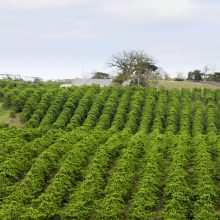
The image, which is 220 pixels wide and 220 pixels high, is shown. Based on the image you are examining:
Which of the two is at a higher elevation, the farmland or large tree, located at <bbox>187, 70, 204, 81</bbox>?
large tree, located at <bbox>187, 70, 204, 81</bbox>

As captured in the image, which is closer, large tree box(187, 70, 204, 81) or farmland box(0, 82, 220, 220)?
farmland box(0, 82, 220, 220)

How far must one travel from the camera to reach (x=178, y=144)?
2961 centimetres

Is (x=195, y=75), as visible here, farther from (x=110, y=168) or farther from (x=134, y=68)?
(x=110, y=168)

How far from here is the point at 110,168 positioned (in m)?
25.2

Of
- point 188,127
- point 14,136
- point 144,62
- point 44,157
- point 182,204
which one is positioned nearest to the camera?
point 182,204

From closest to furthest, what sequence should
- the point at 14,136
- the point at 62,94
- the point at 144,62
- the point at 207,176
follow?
the point at 207,176 < the point at 14,136 < the point at 62,94 < the point at 144,62

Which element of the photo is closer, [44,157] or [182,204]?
[182,204]

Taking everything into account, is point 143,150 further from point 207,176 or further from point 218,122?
point 218,122

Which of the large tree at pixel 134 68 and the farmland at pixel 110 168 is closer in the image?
the farmland at pixel 110 168

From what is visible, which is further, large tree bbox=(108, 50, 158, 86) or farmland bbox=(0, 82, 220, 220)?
large tree bbox=(108, 50, 158, 86)

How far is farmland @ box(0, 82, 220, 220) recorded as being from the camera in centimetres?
1934

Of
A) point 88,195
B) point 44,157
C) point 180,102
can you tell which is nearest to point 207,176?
point 88,195

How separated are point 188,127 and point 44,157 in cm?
1855

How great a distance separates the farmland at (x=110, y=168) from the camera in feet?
63.5
